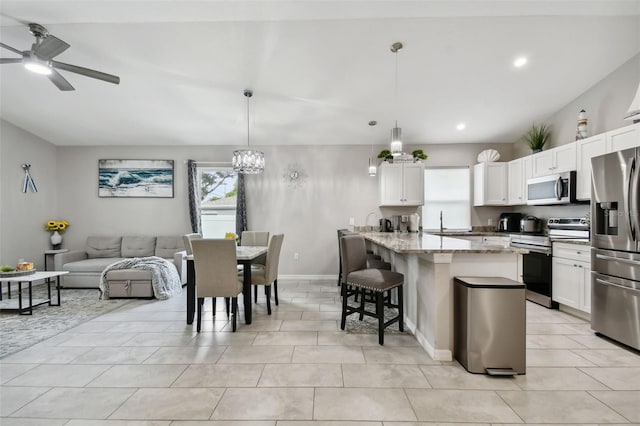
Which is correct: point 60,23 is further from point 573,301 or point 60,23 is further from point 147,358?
point 573,301

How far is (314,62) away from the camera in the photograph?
329cm

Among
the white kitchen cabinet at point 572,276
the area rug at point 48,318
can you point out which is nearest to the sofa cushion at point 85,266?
the area rug at point 48,318

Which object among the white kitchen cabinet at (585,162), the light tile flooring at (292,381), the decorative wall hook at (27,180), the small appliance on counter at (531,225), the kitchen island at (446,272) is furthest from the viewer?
the decorative wall hook at (27,180)

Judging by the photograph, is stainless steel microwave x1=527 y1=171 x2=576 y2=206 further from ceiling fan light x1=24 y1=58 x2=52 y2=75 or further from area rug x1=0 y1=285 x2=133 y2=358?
area rug x1=0 y1=285 x2=133 y2=358

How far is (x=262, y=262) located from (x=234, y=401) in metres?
2.27

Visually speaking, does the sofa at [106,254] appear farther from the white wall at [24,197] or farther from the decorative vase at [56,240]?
the white wall at [24,197]

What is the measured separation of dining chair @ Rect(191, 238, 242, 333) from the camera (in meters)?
2.83

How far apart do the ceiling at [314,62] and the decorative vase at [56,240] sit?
6.13 ft

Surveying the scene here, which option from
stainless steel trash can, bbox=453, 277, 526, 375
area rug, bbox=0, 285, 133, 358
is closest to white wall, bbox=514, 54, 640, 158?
stainless steel trash can, bbox=453, 277, 526, 375

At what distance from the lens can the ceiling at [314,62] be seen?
2693 millimetres

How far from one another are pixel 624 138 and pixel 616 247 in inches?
48.6

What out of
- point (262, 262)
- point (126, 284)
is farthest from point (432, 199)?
point (126, 284)

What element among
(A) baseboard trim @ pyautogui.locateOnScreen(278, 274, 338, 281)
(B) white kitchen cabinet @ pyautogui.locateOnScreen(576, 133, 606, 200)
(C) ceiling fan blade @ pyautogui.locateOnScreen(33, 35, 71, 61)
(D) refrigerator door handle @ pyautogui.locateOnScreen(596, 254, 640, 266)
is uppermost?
(C) ceiling fan blade @ pyautogui.locateOnScreen(33, 35, 71, 61)

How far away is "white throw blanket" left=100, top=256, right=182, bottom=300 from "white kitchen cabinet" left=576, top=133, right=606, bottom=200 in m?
5.63
